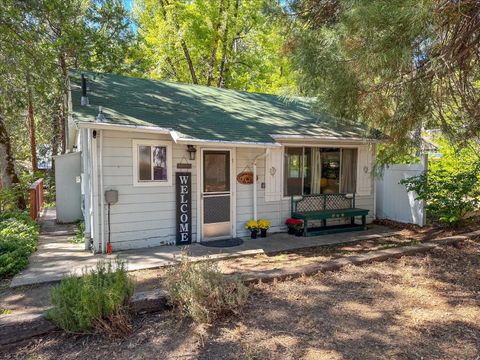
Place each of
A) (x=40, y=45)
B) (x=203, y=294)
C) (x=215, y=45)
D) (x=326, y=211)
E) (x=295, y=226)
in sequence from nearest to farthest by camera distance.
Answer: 1. (x=203, y=294)
2. (x=40, y=45)
3. (x=295, y=226)
4. (x=326, y=211)
5. (x=215, y=45)

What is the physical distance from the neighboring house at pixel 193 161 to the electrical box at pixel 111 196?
17 millimetres

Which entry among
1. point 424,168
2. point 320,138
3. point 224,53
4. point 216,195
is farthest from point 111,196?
Answer: point 224,53

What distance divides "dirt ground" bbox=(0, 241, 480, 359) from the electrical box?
3.18 m

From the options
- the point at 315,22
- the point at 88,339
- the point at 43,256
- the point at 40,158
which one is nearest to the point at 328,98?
the point at 315,22

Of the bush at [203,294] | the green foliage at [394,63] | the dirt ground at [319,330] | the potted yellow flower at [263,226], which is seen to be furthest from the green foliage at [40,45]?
the dirt ground at [319,330]

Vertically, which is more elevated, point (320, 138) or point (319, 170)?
point (320, 138)

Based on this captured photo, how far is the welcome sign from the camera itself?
22.4 feet

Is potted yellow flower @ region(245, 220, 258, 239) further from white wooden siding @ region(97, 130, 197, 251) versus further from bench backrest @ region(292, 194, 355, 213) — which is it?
white wooden siding @ region(97, 130, 197, 251)

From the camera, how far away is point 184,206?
688 centimetres

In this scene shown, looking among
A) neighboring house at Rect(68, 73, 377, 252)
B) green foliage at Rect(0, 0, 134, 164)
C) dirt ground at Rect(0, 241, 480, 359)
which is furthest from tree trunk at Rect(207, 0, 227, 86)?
dirt ground at Rect(0, 241, 480, 359)

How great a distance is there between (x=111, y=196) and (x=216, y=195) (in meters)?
2.12

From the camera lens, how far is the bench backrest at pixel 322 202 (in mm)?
8217

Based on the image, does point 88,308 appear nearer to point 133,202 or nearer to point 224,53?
point 133,202

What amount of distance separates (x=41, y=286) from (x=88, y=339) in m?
2.11
